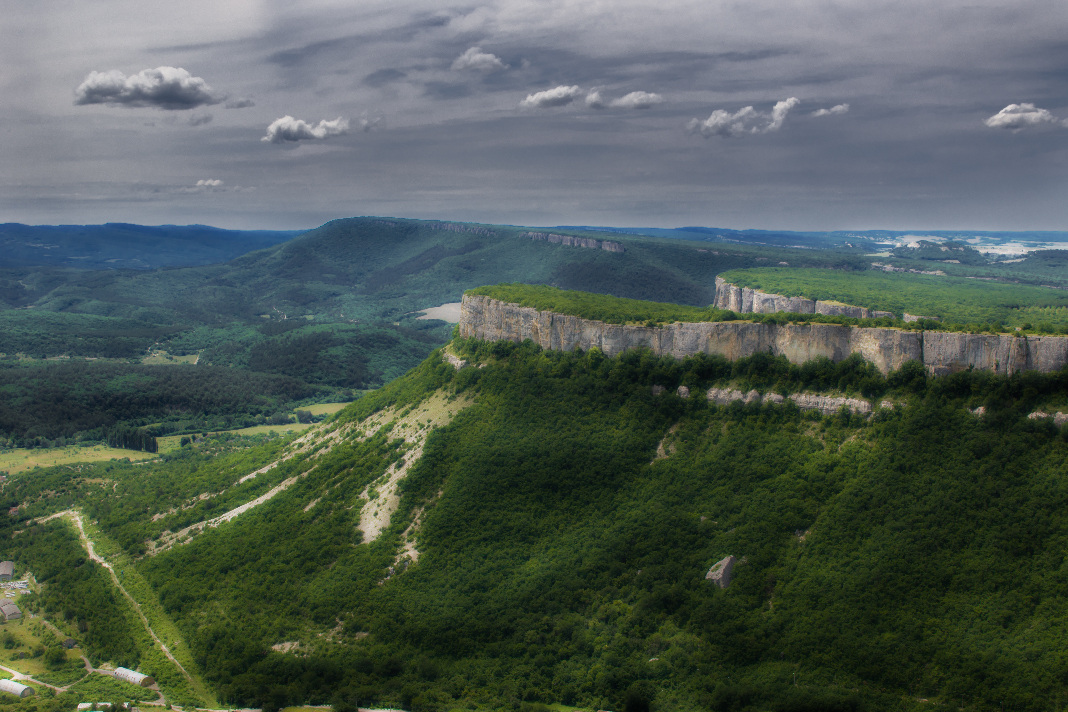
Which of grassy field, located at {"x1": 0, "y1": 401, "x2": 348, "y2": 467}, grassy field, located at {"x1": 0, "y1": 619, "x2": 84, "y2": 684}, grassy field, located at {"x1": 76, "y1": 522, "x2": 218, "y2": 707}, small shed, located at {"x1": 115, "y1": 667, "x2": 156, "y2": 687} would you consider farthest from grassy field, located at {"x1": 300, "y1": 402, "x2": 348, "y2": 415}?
small shed, located at {"x1": 115, "y1": 667, "x2": 156, "y2": 687}

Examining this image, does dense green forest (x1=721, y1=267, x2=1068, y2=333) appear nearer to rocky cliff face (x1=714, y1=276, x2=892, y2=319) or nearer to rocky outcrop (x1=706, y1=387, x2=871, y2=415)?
rocky cliff face (x1=714, y1=276, x2=892, y2=319)

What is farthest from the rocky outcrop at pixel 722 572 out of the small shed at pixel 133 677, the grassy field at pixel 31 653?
the grassy field at pixel 31 653

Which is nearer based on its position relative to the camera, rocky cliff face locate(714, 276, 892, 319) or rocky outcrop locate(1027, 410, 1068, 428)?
rocky outcrop locate(1027, 410, 1068, 428)

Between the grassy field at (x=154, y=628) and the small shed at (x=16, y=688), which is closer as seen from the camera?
the small shed at (x=16, y=688)

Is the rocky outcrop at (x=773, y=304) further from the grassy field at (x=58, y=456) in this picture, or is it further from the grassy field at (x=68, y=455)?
the grassy field at (x=58, y=456)

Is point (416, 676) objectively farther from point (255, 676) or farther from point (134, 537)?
point (134, 537)

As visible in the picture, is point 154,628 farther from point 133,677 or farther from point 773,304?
point 773,304
